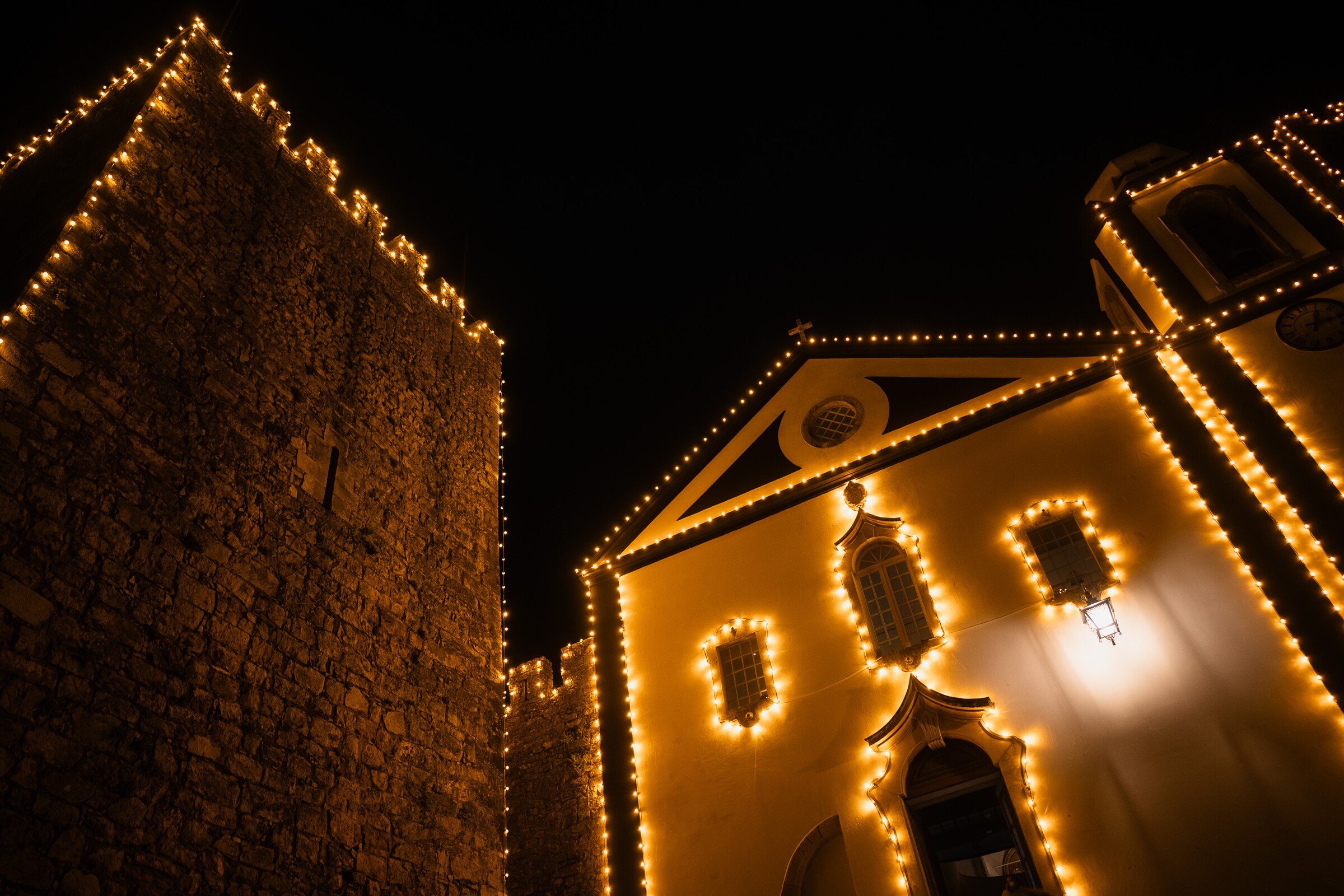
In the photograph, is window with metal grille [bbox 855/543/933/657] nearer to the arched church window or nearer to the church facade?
the church facade

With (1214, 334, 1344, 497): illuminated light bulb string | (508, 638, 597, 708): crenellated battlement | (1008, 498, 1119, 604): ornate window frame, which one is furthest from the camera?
(508, 638, 597, 708): crenellated battlement

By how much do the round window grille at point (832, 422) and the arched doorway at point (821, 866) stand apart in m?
5.06

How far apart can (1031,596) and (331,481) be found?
7.72 metres

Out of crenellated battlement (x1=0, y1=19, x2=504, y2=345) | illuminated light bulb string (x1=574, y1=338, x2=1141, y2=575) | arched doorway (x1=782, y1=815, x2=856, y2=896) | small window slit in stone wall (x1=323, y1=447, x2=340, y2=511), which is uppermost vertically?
crenellated battlement (x1=0, y1=19, x2=504, y2=345)

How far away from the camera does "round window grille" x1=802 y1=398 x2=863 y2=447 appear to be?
11.6m

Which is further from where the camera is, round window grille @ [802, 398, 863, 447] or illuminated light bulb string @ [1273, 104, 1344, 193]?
round window grille @ [802, 398, 863, 447]

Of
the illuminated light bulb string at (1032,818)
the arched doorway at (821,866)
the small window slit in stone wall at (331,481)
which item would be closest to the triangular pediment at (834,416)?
the illuminated light bulb string at (1032,818)

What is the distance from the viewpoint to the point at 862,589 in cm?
1023

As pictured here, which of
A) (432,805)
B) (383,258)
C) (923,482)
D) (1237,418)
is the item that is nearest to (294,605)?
(432,805)

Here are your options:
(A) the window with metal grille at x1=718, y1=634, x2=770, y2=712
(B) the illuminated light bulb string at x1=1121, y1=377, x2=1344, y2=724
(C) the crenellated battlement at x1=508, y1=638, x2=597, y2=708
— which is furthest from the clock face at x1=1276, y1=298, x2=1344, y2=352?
(C) the crenellated battlement at x1=508, y1=638, x2=597, y2=708

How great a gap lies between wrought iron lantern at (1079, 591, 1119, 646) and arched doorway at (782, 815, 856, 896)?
3.48 meters

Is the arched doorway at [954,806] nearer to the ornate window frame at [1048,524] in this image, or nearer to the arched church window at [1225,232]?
the ornate window frame at [1048,524]

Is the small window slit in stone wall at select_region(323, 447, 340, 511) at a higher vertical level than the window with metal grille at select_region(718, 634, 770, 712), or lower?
higher

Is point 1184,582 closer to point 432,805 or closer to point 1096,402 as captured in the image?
point 1096,402
